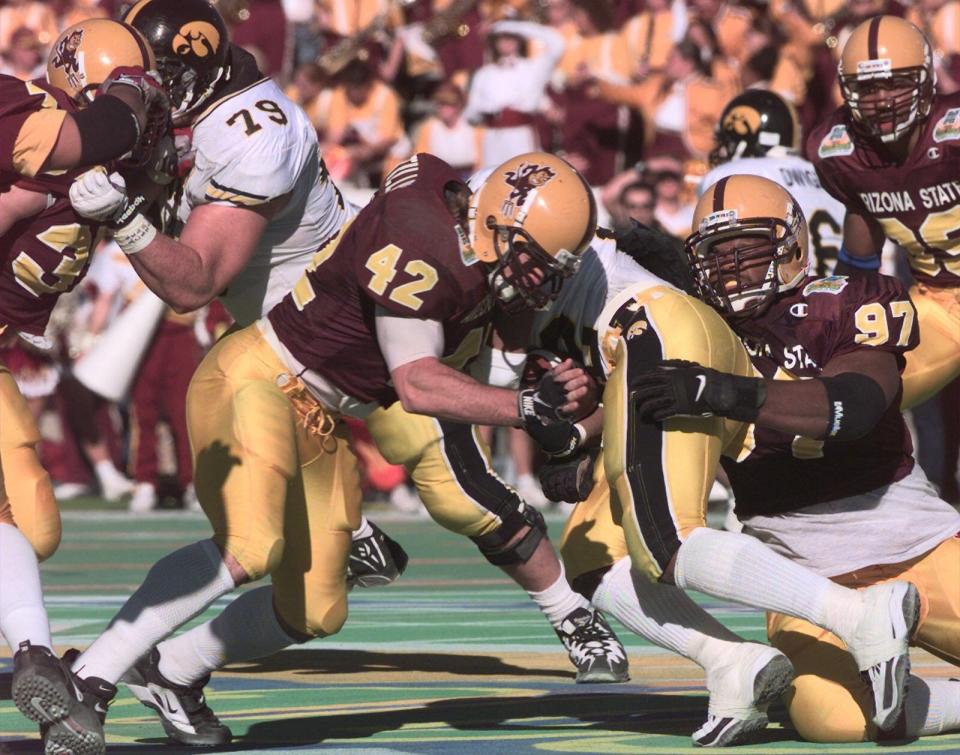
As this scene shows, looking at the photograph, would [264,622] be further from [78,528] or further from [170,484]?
[170,484]

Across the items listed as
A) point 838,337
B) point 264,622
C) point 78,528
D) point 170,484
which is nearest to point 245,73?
point 264,622

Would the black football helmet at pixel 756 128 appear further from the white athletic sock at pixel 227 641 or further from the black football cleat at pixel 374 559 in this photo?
the white athletic sock at pixel 227 641

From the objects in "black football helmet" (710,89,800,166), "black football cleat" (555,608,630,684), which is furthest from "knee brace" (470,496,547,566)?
"black football helmet" (710,89,800,166)

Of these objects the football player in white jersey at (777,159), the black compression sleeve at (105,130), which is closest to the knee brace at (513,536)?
the black compression sleeve at (105,130)

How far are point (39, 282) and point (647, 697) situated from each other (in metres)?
1.95

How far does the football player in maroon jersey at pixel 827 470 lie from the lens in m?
4.76

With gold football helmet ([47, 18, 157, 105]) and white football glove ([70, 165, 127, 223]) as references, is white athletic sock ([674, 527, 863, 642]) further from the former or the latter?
gold football helmet ([47, 18, 157, 105])

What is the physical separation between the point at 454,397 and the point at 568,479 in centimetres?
46

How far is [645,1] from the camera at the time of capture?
46.6 feet

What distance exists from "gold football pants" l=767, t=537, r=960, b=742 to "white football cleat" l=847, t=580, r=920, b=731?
0.83 feet

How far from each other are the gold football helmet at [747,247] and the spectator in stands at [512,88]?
A: 27.1ft

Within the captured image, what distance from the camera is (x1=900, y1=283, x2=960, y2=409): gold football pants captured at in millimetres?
7102

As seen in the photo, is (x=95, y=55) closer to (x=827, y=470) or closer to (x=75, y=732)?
(x=75, y=732)

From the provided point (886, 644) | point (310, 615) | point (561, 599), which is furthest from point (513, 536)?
point (886, 644)
